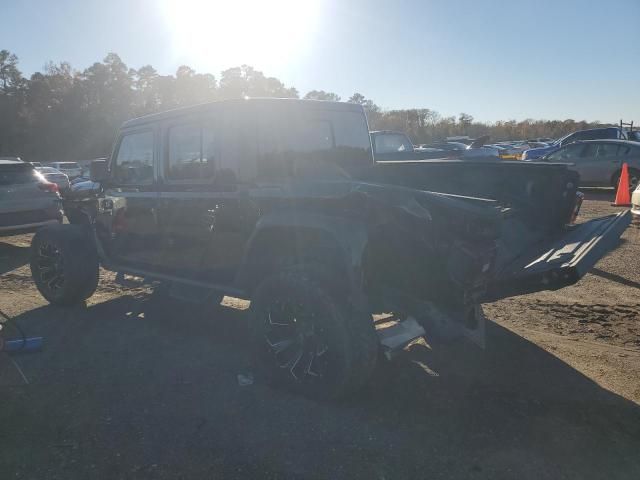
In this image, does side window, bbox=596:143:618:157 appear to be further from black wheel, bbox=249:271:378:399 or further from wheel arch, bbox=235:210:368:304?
black wheel, bbox=249:271:378:399

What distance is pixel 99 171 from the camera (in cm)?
529

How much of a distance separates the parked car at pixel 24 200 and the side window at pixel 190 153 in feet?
16.5

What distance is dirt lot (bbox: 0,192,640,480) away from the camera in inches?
104

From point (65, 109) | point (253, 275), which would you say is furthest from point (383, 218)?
point (65, 109)

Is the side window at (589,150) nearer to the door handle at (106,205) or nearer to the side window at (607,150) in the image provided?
the side window at (607,150)

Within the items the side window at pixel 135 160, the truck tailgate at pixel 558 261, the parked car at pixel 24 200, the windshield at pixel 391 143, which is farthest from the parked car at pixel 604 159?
the parked car at pixel 24 200

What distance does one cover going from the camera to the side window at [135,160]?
Result: 4.76 m

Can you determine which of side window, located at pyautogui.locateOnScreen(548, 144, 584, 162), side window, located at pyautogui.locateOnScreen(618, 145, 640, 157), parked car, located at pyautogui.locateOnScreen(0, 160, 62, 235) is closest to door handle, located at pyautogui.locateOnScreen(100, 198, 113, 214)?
parked car, located at pyautogui.locateOnScreen(0, 160, 62, 235)

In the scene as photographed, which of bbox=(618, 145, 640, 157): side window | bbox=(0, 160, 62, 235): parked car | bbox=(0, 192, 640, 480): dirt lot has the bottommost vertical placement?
bbox=(0, 192, 640, 480): dirt lot

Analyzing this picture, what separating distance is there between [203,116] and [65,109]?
56.8 m

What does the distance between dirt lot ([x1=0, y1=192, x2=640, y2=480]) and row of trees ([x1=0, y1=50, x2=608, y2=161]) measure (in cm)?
4572

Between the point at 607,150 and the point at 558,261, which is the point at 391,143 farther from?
the point at 558,261

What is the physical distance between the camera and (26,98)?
53906 millimetres

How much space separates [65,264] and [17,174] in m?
4.78
